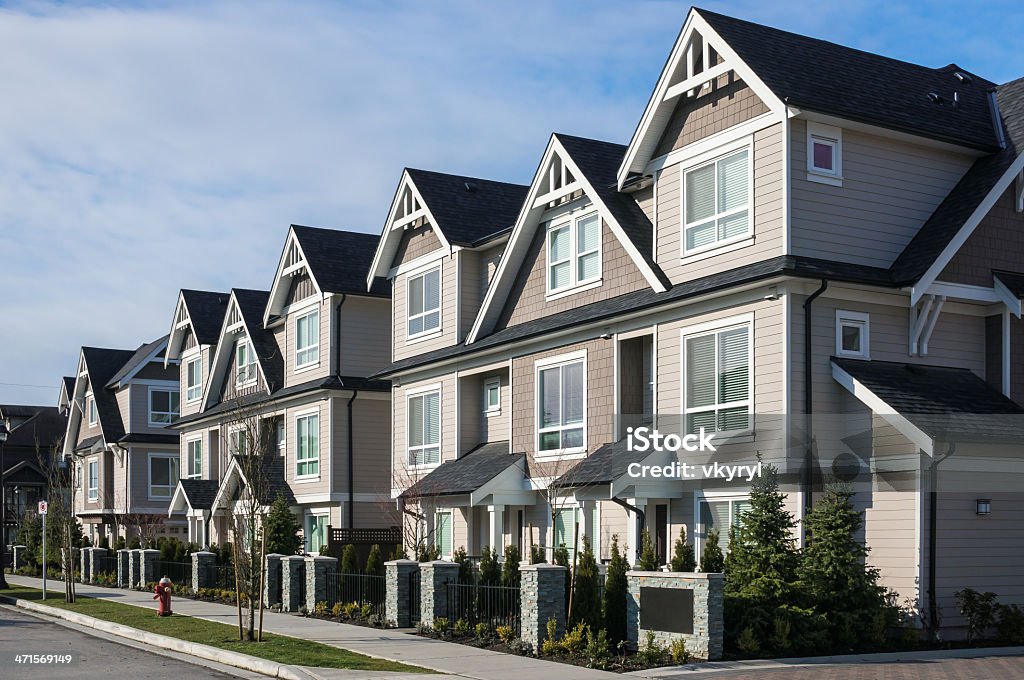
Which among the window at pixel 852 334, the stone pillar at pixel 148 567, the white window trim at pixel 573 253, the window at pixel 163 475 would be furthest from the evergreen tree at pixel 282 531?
the window at pixel 163 475

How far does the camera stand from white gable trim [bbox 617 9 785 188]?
2325 centimetres

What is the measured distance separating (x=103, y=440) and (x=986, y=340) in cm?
4783

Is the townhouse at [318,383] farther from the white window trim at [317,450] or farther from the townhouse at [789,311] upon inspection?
the townhouse at [789,311]

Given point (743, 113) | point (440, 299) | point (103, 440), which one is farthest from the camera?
point (103, 440)

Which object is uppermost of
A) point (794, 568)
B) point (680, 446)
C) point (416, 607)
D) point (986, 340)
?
point (986, 340)

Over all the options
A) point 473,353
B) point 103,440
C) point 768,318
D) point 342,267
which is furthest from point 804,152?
point 103,440

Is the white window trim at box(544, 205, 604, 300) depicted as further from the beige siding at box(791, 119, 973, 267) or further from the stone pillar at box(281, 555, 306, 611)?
the stone pillar at box(281, 555, 306, 611)

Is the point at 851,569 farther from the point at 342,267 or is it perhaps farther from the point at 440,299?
the point at 342,267

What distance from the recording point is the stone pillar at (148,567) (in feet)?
129

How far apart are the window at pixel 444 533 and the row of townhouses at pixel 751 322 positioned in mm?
61

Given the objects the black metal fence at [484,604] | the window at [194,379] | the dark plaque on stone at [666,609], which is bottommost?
the black metal fence at [484,604]

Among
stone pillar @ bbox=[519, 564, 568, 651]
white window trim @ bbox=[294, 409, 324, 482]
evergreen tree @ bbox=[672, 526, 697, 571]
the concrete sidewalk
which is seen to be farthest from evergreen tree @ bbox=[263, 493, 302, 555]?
evergreen tree @ bbox=[672, 526, 697, 571]

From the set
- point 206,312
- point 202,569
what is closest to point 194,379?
point 206,312

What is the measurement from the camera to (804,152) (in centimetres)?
2223
